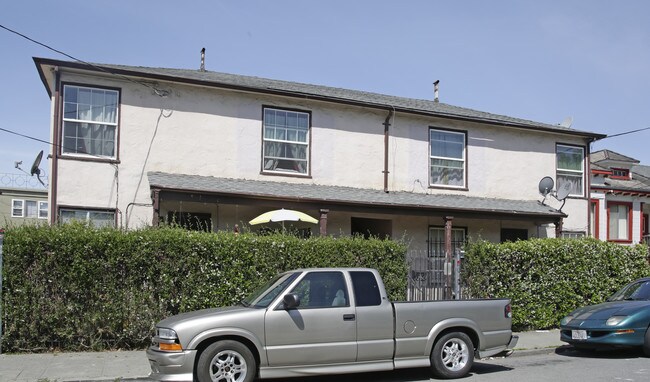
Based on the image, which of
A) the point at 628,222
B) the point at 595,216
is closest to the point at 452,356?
the point at 595,216

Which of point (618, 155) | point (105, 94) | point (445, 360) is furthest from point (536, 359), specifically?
point (618, 155)

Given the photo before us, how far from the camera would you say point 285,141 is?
16.6 meters

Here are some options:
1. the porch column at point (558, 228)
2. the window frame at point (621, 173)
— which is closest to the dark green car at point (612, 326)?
the porch column at point (558, 228)

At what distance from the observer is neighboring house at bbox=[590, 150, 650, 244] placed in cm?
2644

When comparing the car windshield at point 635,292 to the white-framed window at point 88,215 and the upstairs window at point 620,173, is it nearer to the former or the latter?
the white-framed window at point 88,215

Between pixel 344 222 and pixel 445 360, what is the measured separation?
8.86m

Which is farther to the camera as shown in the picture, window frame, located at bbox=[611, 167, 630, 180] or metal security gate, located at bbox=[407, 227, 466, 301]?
window frame, located at bbox=[611, 167, 630, 180]

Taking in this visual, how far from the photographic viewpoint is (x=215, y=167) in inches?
623

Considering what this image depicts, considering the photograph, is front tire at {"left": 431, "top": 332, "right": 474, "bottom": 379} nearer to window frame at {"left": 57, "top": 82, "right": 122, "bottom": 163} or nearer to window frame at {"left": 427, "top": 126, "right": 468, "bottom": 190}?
window frame at {"left": 57, "top": 82, "right": 122, "bottom": 163}

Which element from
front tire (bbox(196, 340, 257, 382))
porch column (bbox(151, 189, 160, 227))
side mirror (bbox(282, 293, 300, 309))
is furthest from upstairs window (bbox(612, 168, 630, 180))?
front tire (bbox(196, 340, 257, 382))

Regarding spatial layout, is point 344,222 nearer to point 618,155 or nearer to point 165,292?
point 165,292

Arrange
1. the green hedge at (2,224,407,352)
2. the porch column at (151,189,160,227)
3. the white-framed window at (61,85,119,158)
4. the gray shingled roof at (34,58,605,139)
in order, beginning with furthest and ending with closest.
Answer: the gray shingled roof at (34,58,605,139) → the white-framed window at (61,85,119,158) → the porch column at (151,189,160,227) → the green hedge at (2,224,407,352)

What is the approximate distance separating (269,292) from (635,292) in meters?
7.26

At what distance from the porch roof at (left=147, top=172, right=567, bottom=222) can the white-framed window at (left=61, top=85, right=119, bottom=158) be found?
1.37 m
